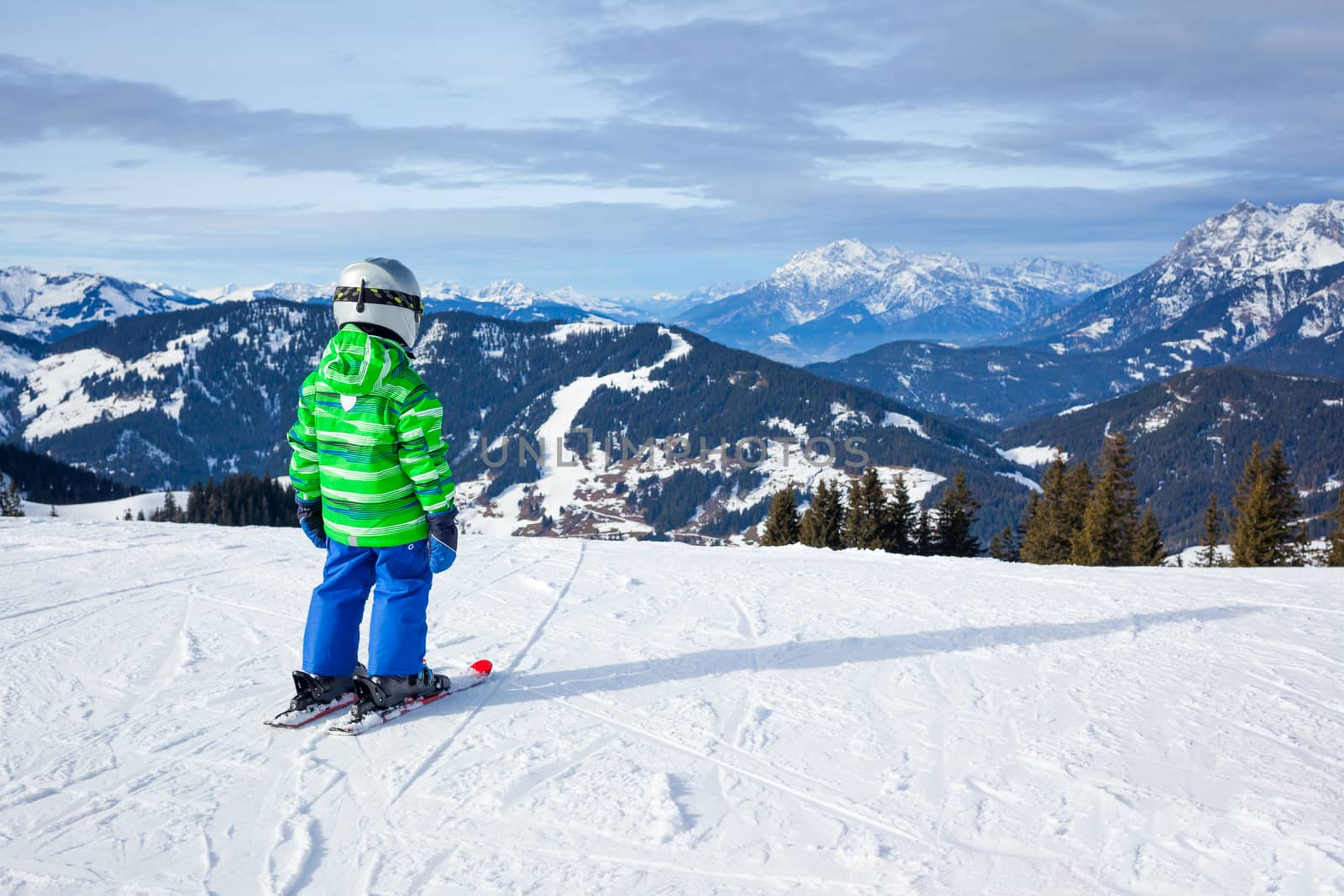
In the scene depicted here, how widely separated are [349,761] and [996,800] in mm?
3440

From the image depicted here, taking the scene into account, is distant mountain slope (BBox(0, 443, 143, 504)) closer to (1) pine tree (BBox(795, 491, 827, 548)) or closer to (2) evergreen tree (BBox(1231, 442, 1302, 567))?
(1) pine tree (BBox(795, 491, 827, 548))

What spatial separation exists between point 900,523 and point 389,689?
40.4 meters

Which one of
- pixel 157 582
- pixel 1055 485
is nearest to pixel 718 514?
pixel 1055 485

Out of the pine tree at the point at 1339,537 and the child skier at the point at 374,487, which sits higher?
the child skier at the point at 374,487

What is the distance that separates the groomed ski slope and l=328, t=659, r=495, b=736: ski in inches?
3.2

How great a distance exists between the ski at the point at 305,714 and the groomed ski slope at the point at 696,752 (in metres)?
0.13

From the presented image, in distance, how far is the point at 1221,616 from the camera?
794 cm

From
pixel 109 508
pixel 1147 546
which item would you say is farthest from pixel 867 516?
pixel 109 508

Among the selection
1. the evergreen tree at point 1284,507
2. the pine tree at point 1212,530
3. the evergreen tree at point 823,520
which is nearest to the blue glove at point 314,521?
the evergreen tree at point 823,520

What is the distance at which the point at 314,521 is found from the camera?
17.6ft

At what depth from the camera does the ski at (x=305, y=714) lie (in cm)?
484

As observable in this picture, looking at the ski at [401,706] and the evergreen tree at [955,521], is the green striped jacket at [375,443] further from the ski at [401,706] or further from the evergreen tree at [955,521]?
the evergreen tree at [955,521]

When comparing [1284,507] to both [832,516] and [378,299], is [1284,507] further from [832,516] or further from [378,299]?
[378,299]

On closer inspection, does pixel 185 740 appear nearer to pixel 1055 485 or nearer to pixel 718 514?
pixel 1055 485
